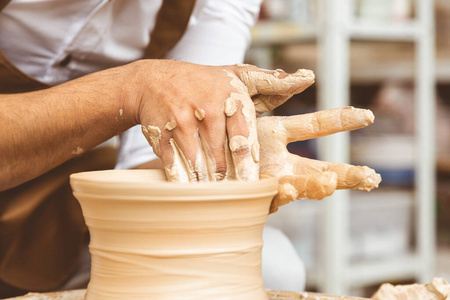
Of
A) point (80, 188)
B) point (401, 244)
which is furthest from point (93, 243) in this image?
point (401, 244)

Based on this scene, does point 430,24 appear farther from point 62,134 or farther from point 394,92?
point 62,134

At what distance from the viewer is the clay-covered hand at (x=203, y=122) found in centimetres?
67

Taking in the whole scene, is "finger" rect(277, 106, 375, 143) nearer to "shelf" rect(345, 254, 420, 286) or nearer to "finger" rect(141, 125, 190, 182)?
"finger" rect(141, 125, 190, 182)

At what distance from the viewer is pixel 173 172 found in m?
0.67

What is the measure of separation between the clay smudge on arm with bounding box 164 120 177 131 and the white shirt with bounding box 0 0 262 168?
463 millimetres

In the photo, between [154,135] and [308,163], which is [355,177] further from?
[154,135]

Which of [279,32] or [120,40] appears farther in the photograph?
[279,32]

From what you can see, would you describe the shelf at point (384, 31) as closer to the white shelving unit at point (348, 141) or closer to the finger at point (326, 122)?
the white shelving unit at point (348, 141)

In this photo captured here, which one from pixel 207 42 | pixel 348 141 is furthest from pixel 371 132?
pixel 207 42

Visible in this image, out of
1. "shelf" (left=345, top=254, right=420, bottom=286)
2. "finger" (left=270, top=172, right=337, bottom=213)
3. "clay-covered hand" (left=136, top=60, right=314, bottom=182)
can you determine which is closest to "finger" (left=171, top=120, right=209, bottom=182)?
"clay-covered hand" (left=136, top=60, right=314, bottom=182)

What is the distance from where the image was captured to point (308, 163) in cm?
72

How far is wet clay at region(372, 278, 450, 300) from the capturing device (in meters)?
0.64

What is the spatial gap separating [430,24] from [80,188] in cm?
175

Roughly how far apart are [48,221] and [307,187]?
0.72 meters
